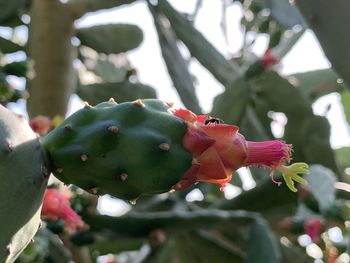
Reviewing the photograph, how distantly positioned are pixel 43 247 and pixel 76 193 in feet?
1.30

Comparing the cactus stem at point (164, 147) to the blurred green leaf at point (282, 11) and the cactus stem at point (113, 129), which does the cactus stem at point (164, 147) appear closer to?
the cactus stem at point (113, 129)

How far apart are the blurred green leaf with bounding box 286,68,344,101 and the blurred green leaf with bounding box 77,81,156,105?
75 cm

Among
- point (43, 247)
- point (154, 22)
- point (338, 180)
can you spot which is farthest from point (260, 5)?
point (43, 247)

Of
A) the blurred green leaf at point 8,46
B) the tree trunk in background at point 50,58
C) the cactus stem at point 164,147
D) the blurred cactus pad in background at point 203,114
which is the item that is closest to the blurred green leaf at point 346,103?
the blurred cactus pad in background at point 203,114

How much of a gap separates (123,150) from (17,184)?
156mm

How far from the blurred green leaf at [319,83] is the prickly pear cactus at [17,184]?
2251 mm

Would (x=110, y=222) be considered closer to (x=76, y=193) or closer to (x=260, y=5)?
(x=76, y=193)

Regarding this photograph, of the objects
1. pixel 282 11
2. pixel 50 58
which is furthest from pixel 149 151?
pixel 50 58

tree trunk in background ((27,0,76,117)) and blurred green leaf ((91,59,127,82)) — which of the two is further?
blurred green leaf ((91,59,127,82))

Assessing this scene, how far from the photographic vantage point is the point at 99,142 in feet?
4.05

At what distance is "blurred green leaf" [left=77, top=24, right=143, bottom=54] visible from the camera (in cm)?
309

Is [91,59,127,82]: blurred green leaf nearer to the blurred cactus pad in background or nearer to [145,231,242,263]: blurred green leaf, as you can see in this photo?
the blurred cactus pad in background

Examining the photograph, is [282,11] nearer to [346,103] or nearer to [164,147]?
[346,103]

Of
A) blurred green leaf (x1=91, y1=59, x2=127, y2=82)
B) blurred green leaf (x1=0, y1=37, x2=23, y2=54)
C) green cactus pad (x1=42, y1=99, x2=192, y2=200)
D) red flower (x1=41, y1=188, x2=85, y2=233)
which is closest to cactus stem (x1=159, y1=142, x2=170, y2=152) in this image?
green cactus pad (x1=42, y1=99, x2=192, y2=200)
